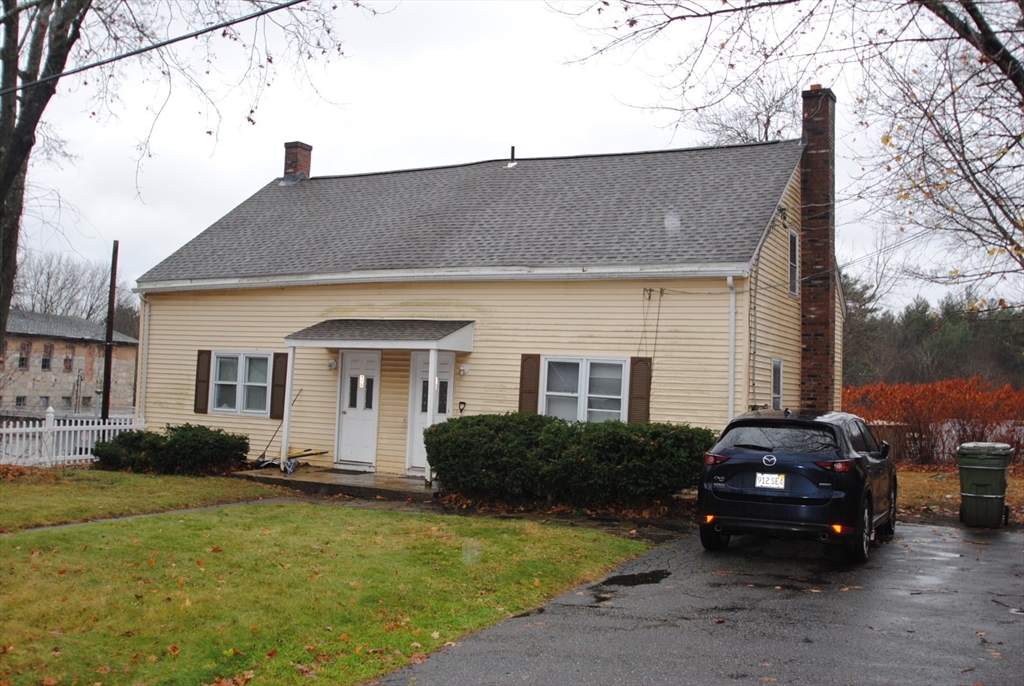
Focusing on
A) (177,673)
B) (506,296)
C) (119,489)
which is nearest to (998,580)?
(177,673)

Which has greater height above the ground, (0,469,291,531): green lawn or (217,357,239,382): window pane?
(217,357,239,382): window pane

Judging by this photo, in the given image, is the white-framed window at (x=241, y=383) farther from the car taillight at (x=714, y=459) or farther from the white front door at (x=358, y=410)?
the car taillight at (x=714, y=459)

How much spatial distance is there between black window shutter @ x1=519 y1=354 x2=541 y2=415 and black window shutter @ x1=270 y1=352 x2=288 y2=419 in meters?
5.25


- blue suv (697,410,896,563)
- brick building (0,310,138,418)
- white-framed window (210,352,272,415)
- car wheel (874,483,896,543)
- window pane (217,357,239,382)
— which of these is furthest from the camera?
brick building (0,310,138,418)

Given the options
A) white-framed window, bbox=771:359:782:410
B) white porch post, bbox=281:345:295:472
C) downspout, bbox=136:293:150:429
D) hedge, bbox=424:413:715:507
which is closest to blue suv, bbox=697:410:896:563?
hedge, bbox=424:413:715:507

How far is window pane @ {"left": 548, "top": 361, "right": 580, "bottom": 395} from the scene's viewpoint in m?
15.4

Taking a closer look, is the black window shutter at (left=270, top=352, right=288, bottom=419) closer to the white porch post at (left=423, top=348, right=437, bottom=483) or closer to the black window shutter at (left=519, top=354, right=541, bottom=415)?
the white porch post at (left=423, top=348, right=437, bottom=483)

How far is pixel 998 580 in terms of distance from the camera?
9.05 metres

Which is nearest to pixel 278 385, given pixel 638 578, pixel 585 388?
pixel 585 388

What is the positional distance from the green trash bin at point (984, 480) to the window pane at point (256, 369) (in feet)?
42.3

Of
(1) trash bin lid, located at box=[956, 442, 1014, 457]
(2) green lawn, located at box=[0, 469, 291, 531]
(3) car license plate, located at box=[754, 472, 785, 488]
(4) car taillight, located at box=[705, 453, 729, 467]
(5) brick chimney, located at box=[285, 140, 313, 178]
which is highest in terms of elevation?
(5) brick chimney, located at box=[285, 140, 313, 178]

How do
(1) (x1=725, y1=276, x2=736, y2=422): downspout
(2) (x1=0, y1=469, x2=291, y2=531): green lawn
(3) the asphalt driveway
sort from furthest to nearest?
1. (1) (x1=725, y1=276, x2=736, y2=422): downspout
2. (2) (x1=0, y1=469, x2=291, y2=531): green lawn
3. (3) the asphalt driveway

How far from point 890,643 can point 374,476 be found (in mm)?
11038

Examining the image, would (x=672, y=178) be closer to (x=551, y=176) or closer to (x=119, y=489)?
(x=551, y=176)
